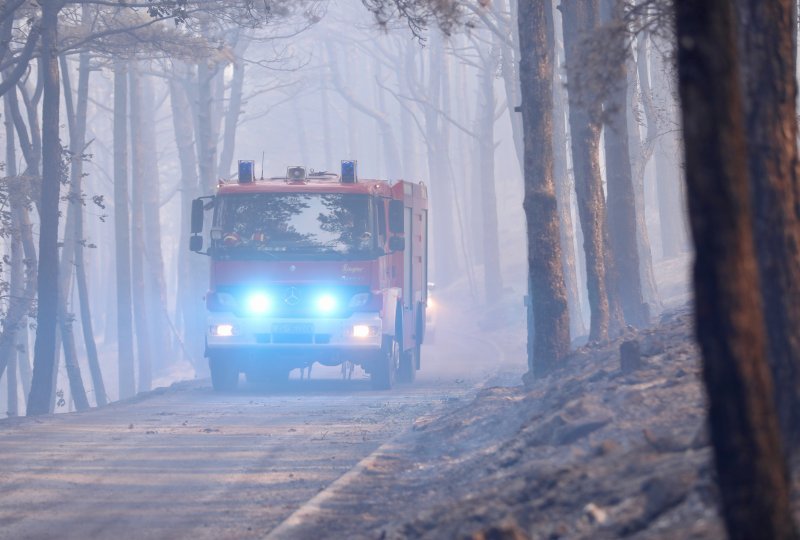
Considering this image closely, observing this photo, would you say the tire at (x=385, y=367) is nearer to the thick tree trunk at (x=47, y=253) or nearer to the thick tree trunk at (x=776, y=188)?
the thick tree trunk at (x=47, y=253)

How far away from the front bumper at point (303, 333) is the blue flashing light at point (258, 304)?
0.11 m

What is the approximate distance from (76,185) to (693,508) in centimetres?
2677

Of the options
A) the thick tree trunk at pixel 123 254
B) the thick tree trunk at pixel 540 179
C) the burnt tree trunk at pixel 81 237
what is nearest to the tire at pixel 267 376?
the thick tree trunk at pixel 540 179

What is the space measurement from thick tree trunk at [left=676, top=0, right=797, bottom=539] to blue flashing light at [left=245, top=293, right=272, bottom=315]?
15156 mm

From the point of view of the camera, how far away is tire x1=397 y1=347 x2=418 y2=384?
22.8 meters

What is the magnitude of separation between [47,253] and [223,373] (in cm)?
394

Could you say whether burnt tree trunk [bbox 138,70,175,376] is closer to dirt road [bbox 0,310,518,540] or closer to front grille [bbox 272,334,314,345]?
front grille [bbox 272,334,314,345]

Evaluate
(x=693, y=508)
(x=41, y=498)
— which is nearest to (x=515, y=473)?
(x=693, y=508)

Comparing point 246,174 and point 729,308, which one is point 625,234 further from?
point 729,308

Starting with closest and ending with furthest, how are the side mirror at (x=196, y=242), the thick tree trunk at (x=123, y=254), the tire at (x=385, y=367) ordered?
the side mirror at (x=196, y=242) → the tire at (x=385, y=367) → the thick tree trunk at (x=123, y=254)

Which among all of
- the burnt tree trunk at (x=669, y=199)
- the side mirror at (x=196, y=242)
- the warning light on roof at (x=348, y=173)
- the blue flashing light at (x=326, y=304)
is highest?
the burnt tree trunk at (x=669, y=199)

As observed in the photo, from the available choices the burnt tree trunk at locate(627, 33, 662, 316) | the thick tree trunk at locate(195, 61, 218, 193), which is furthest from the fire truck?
the thick tree trunk at locate(195, 61, 218, 193)

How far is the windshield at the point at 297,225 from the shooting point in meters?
19.3

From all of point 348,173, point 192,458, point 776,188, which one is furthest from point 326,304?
point 776,188
